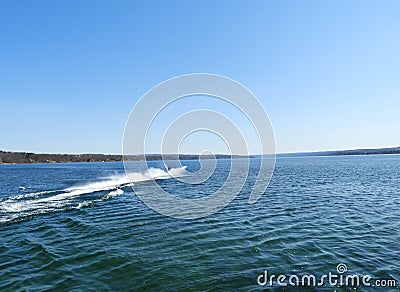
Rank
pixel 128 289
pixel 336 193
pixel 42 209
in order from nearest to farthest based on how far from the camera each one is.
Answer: pixel 128 289 < pixel 42 209 < pixel 336 193

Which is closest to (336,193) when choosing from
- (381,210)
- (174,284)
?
(381,210)

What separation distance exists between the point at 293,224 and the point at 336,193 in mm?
17473

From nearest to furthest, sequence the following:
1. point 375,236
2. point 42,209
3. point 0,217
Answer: point 375,236
point 0,217
point 42,209

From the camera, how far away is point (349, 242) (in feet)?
49.6

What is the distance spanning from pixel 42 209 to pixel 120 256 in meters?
16.5

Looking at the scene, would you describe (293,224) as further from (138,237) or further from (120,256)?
(120,256)

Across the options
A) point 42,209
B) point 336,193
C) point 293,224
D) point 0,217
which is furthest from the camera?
point 336,193

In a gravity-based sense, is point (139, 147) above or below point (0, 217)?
above

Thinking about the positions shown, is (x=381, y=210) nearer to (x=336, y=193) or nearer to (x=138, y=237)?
(x=336, y=193)

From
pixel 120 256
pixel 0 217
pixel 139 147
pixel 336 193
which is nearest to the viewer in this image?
pixel 120 256

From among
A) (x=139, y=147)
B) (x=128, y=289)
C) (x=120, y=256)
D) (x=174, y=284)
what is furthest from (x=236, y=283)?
(x=139, y=147)

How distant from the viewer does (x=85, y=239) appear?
16.7m

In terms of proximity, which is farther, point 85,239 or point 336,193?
point 336,193

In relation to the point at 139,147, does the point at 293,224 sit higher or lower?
lower
